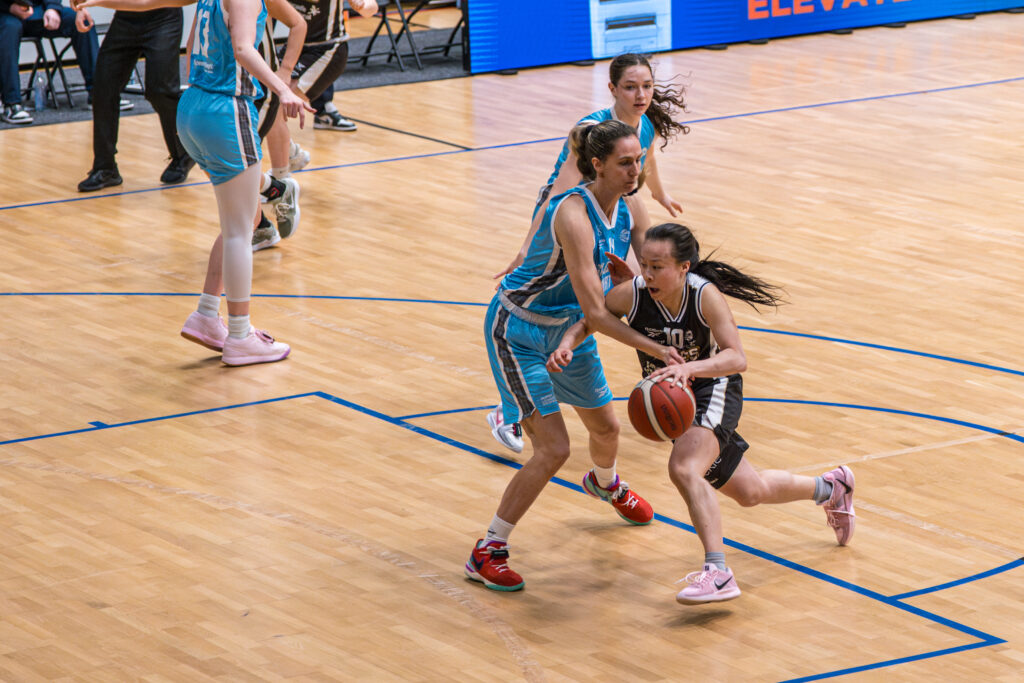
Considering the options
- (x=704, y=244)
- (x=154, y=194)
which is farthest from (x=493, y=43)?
(x=704, y=244)

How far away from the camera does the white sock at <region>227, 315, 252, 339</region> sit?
727 cm

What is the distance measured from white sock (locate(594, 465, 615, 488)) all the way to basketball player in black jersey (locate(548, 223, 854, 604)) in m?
0.49

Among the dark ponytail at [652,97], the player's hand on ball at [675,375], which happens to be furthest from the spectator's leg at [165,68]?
the player's hand on ball at [675,375]

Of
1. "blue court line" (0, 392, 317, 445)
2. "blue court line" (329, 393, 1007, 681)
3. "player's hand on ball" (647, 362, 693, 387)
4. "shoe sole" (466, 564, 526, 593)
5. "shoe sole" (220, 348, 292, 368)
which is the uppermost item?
"player's hand on ball" (647, 362, 693, 387)

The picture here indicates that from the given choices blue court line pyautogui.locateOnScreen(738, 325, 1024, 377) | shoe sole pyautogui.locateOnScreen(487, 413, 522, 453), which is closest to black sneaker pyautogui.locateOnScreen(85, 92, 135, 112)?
blue court line pyautogui.locateOnScreen(738, 325, 1024, 377)

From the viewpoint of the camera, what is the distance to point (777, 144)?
39.4ft

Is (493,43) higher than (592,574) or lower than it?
higher

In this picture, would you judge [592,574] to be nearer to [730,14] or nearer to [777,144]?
[777,144]

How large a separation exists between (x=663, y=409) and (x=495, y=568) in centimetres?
78

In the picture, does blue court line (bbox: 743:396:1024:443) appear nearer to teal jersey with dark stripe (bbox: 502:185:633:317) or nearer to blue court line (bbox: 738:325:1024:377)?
blue court line (bbox: 738:325:1024:377)

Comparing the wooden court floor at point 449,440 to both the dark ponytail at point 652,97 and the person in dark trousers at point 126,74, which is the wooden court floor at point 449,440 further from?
the dark ponytail at point 652,97

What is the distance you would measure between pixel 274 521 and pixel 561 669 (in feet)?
4.91

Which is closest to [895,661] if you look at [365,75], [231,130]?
[231,130]

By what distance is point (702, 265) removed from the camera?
5.03m
